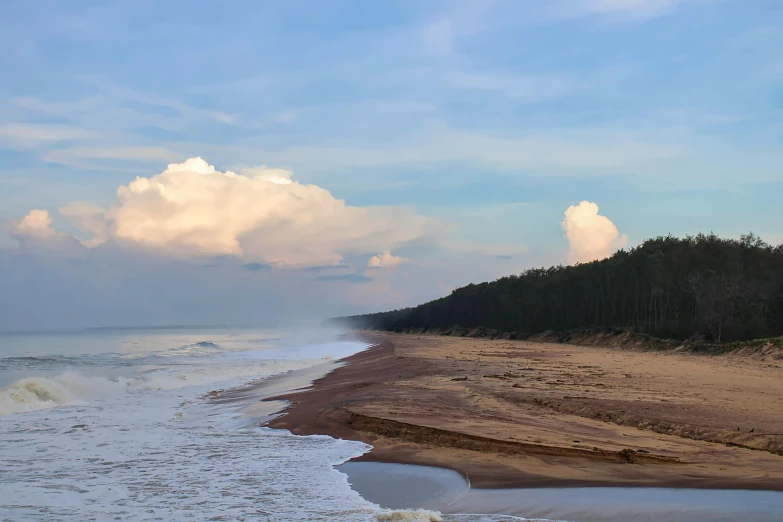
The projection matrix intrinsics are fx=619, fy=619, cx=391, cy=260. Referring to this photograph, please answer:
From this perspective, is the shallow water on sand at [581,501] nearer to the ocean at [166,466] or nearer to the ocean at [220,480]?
the ocean at [220,480]

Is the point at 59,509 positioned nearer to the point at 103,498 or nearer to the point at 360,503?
the point at 103,498

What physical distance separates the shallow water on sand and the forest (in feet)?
129

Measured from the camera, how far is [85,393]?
2211cm

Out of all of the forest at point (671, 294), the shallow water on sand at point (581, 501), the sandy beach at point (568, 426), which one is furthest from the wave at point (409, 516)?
the forest at point (671, 294)

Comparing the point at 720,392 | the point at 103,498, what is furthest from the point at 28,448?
the point at 720,392

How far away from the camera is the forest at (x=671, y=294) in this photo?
44.2m

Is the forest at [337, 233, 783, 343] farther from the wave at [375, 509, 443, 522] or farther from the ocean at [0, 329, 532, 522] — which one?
the wave at [375, 509, 443, 522]

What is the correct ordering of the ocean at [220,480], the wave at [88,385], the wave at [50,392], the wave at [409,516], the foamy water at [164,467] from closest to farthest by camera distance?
the wave at [409,516]
the ocean at [220,480]
the foamy water at [164,467]
the wave at [50,392]
the wave at [88,385]

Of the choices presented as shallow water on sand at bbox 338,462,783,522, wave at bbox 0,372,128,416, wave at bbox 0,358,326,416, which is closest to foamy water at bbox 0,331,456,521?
wave at bbox 0,372,128,416

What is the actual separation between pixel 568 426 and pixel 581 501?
4.25 meters

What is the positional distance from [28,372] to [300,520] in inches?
1250

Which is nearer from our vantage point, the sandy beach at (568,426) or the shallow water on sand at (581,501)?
the shallow water on sand at (581,501)

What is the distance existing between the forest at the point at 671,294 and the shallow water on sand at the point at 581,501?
39258mm

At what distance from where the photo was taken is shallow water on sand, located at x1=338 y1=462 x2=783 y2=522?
6.28 metres
